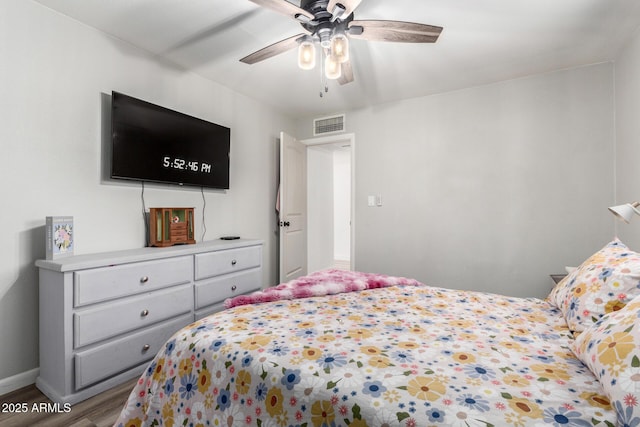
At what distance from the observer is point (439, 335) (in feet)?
3.74

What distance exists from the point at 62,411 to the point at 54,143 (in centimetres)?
164

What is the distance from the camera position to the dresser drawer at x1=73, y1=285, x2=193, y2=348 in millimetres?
1779

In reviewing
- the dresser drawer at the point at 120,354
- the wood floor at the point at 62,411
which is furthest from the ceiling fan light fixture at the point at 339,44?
the wood floor at the point at 62,411

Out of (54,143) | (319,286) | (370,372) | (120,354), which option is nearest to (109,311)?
(120,354)

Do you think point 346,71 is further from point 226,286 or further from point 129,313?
point 129,313

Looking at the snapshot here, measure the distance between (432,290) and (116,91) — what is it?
8.78 ft

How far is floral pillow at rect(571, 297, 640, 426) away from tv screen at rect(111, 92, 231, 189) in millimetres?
2737

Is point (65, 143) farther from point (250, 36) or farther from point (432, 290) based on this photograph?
point (432, 290)

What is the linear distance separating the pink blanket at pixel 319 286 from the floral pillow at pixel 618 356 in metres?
1.01

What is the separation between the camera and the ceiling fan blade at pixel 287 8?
150 cm

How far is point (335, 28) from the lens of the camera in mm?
1732

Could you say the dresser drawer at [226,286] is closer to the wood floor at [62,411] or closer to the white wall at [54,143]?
the white wall at [54,143]

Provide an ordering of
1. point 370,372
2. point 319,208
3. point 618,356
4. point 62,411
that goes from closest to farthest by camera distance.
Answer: point 618,356 → point 370,372 → point 62,411 → point 319,208

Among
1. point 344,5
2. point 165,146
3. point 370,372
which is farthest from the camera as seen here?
point 165,146
